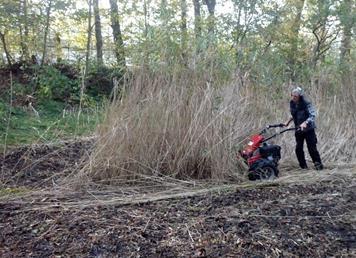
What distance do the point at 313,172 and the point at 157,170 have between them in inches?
→ 83.5

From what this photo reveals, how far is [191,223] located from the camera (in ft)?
11.7

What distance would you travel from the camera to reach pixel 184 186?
4754 mm

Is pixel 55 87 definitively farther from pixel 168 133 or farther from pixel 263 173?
pixel 263 173

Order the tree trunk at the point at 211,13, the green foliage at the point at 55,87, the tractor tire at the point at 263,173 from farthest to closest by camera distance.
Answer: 1. the tree trunk at the point at 211,13
2. the green foliage at the point at 55,87
3. the tractor tire at the point at 263,173

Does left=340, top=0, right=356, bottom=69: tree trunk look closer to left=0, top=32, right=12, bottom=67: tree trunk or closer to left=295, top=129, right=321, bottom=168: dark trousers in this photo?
left=295, top=129, right=321, bottom=168: dark trousers

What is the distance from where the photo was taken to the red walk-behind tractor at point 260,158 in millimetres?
5254

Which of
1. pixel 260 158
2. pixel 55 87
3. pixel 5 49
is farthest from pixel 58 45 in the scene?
pixel 260 158

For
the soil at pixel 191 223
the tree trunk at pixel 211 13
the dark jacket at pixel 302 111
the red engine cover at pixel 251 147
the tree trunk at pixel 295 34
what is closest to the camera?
the soil at pixel 191 223

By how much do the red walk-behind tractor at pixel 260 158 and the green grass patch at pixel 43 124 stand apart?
181 centimetres

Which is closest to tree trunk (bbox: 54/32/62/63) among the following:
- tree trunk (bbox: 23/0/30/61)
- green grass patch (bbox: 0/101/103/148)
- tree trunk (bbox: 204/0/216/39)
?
tree trunk (bbox: 23/0/30/61)

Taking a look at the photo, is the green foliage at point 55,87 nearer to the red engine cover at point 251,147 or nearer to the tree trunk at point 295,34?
the tree trunk at point 295,34

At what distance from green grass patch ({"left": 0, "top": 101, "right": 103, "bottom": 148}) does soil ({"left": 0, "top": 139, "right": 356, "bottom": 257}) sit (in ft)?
5.34

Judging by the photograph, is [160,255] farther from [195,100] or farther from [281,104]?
[281,104]

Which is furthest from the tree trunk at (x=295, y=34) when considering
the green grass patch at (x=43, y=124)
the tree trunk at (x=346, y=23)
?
the green grass patch at (x=43, y=124)
